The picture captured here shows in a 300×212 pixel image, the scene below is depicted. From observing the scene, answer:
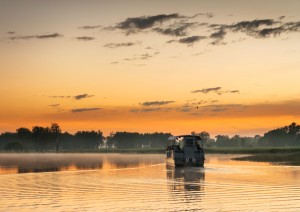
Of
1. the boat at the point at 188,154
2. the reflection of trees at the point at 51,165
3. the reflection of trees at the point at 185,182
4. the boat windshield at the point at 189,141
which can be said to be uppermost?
the boat windshield at the point at 189,141

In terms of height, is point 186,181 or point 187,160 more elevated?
point 187,160

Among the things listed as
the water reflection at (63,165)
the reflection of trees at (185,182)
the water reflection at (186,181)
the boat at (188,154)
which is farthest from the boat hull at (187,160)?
the reflection of trees at (185,182)

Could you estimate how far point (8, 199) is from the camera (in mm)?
29016

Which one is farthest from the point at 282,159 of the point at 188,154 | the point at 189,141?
the point at 188,154

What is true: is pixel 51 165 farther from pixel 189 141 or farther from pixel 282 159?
pixel 282 159

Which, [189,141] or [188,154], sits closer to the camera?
[188,154]

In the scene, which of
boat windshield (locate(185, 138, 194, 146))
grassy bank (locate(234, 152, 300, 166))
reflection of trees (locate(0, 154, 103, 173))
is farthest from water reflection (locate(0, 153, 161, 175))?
grassy bank (locate(234, 152, 300, 166))

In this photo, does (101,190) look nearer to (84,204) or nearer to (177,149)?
(84,204)

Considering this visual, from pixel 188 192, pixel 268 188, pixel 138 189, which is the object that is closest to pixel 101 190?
pixel 138 189

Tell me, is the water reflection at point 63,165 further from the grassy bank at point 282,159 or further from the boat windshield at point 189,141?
the grassy bank at point 282,159

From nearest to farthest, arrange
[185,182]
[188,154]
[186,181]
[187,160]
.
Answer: [185,182], [186,181], [187,160], [188,154]

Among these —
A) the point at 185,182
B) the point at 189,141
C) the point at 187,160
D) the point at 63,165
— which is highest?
the point at 189,141

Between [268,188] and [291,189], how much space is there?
1769 millimetres

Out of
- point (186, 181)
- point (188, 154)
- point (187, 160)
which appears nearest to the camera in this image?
point (186, 181)
